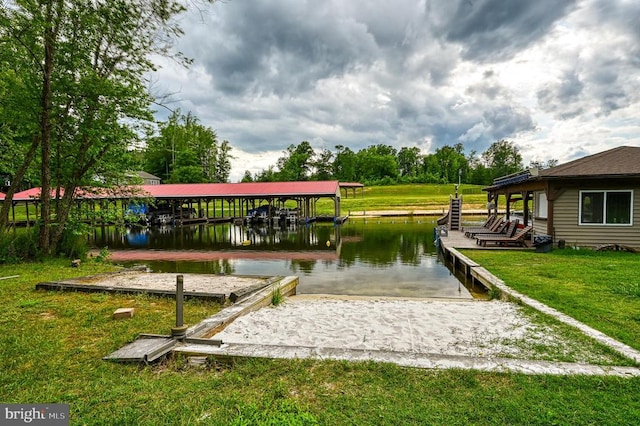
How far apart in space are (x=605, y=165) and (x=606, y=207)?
149 centimetres

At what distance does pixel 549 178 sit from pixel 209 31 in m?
11.4

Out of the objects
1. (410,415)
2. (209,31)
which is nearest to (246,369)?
(410,415)

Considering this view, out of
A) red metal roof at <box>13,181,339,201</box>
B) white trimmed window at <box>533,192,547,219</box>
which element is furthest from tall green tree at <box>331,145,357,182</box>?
white trimmed window at <box>533,192,547,219</box>

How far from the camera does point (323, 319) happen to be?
5613 mm

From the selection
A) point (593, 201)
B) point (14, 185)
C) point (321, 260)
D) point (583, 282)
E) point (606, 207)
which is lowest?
point (321, 260)

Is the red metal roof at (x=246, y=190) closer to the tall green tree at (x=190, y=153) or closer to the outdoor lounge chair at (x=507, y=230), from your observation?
the outdoor lounge chair at (x=507, y=230)

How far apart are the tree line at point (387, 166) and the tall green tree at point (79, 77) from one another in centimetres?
6380

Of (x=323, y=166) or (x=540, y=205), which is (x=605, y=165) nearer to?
(x=540, y=205)

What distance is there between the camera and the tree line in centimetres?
8050

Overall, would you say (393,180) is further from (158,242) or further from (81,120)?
(81,120)

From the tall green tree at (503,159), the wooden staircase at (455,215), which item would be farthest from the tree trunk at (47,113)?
the tall green tree at (503,159)

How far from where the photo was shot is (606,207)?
38.7 ft

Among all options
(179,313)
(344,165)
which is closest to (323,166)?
(344,165)

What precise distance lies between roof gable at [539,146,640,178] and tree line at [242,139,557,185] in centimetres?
6379
